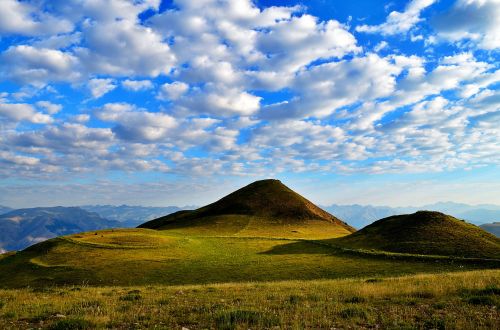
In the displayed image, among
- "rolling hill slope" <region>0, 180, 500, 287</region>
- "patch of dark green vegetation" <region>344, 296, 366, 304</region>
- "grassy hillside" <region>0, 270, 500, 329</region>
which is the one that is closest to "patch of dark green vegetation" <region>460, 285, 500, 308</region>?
"grassy hillside" <region>0, 270, 500, 329</region>

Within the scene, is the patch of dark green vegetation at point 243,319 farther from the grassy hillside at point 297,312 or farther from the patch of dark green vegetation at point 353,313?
the patch of dark green vegetation at point 353,313

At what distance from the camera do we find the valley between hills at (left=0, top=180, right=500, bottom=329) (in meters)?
15.1

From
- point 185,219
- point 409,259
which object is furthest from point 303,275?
point 185,219

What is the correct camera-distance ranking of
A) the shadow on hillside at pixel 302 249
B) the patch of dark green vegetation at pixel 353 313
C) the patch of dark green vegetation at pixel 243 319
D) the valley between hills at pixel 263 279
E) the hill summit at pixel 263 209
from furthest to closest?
the hill summit at pixel 263 209, the shadow on hillside at pixel 302 249, the patch of dark green vegetation at pixel 353 313, the valley between hills at pixel 263 279, the patch of dark green vegetation at pixel 243 319

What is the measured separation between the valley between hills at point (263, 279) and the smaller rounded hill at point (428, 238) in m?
0.27

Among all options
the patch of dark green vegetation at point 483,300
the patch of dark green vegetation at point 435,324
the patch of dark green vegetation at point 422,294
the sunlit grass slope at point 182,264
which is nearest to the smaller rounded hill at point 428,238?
the sunlit grass slope at point 182,264

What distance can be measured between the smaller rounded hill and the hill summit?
58.1 m

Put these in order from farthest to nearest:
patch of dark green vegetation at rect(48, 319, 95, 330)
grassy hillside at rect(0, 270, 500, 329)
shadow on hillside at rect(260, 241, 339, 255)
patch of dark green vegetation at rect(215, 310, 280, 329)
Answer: shadow on hillside at rect(260, 241, 339, 255)
grassy hillside at rect(0, 270, 500, 329)
patch of dark green vegetation at rect(215, 310, 280, 329)
patch of dark green vegetation at rect(48, 319, 95, 330)

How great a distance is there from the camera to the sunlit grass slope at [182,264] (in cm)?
4772

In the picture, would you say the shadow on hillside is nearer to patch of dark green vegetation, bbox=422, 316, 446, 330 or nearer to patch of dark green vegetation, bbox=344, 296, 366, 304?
patch of dark green vegetation, bbox=344, 296, 366, 304

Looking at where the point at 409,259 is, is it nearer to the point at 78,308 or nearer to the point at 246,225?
the point at 78,308

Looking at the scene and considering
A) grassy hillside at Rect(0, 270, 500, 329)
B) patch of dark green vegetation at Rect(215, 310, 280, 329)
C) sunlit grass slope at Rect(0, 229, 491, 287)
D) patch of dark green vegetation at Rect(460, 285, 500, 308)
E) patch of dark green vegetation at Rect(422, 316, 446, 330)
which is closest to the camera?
patch of dark green vegetation at Rect(422, 316, 446, 330)

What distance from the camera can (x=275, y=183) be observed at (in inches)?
7451

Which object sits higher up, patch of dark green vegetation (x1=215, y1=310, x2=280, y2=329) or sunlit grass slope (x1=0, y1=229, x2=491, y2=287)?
patch of dark green vegetation (x1=215, y1=310, x2=280, y2=329)
